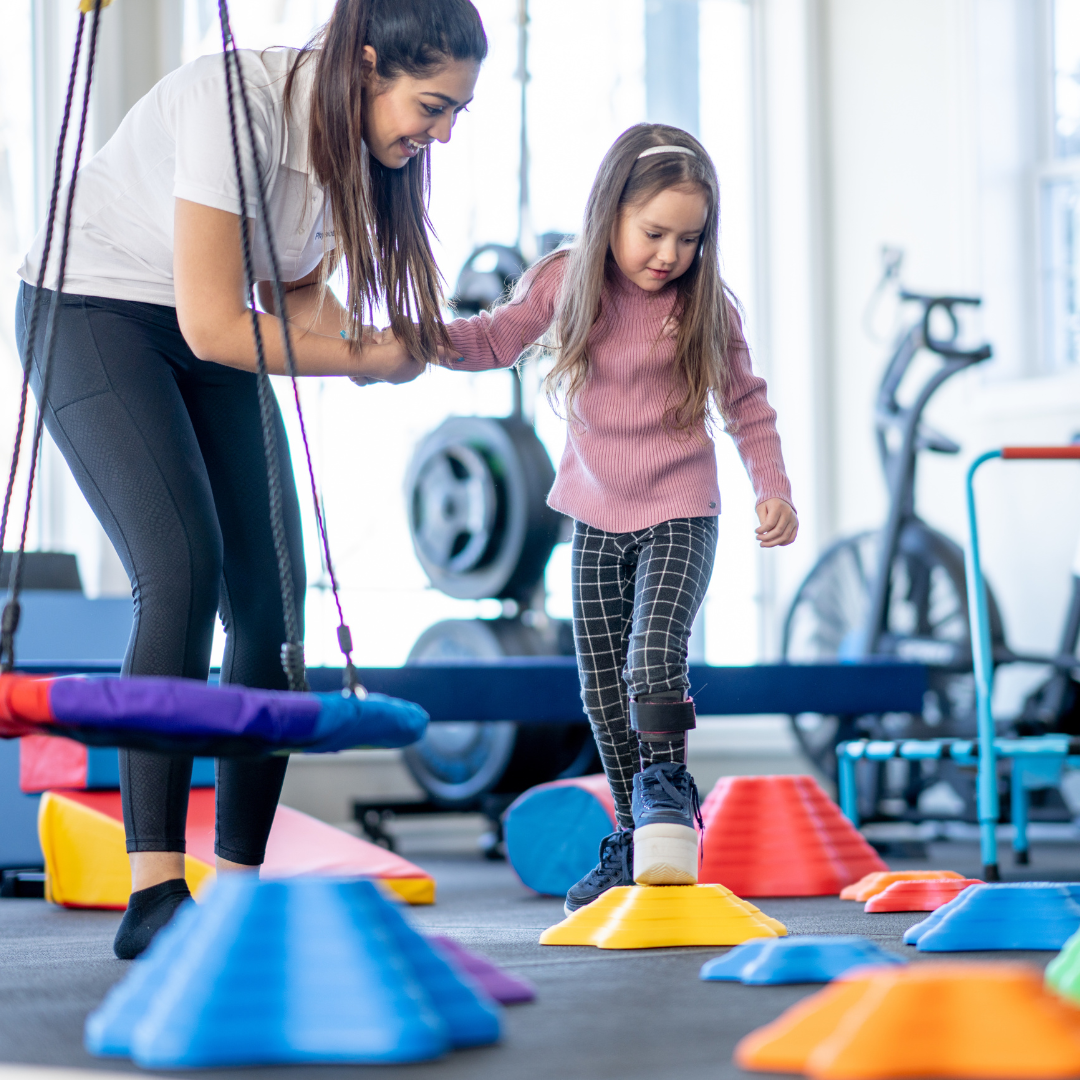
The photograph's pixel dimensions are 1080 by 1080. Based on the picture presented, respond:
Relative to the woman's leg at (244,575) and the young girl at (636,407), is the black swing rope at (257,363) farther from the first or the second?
the young girl at (636,407)

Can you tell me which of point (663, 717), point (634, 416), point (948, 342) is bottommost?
point (663, 717)

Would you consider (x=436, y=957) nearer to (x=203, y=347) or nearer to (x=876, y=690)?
(x=203, y=347)

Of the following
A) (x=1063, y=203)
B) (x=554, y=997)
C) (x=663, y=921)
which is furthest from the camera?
(x=1063, y=203)

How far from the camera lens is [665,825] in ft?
6.18

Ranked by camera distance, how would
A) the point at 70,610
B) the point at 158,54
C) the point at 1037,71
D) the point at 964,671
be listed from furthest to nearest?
the point at 1037,71, the point at 158,54, the point at 964,671, the point at 70,610

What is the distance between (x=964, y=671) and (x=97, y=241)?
284cm

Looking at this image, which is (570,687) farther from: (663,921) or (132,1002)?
(132,1002)

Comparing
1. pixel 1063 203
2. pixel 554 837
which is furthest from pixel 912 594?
pixel 554 837

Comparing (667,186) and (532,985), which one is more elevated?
(667,186)

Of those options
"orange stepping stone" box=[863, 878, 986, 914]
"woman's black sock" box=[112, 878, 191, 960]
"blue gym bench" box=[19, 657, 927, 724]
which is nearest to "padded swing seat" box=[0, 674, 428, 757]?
"woman's black sock" box=[112, 878, 191, 960]

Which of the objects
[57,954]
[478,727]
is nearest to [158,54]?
[478,727]

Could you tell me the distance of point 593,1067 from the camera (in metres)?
1.05

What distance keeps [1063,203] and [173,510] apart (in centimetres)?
388

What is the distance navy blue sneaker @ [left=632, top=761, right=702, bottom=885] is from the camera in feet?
6.11
